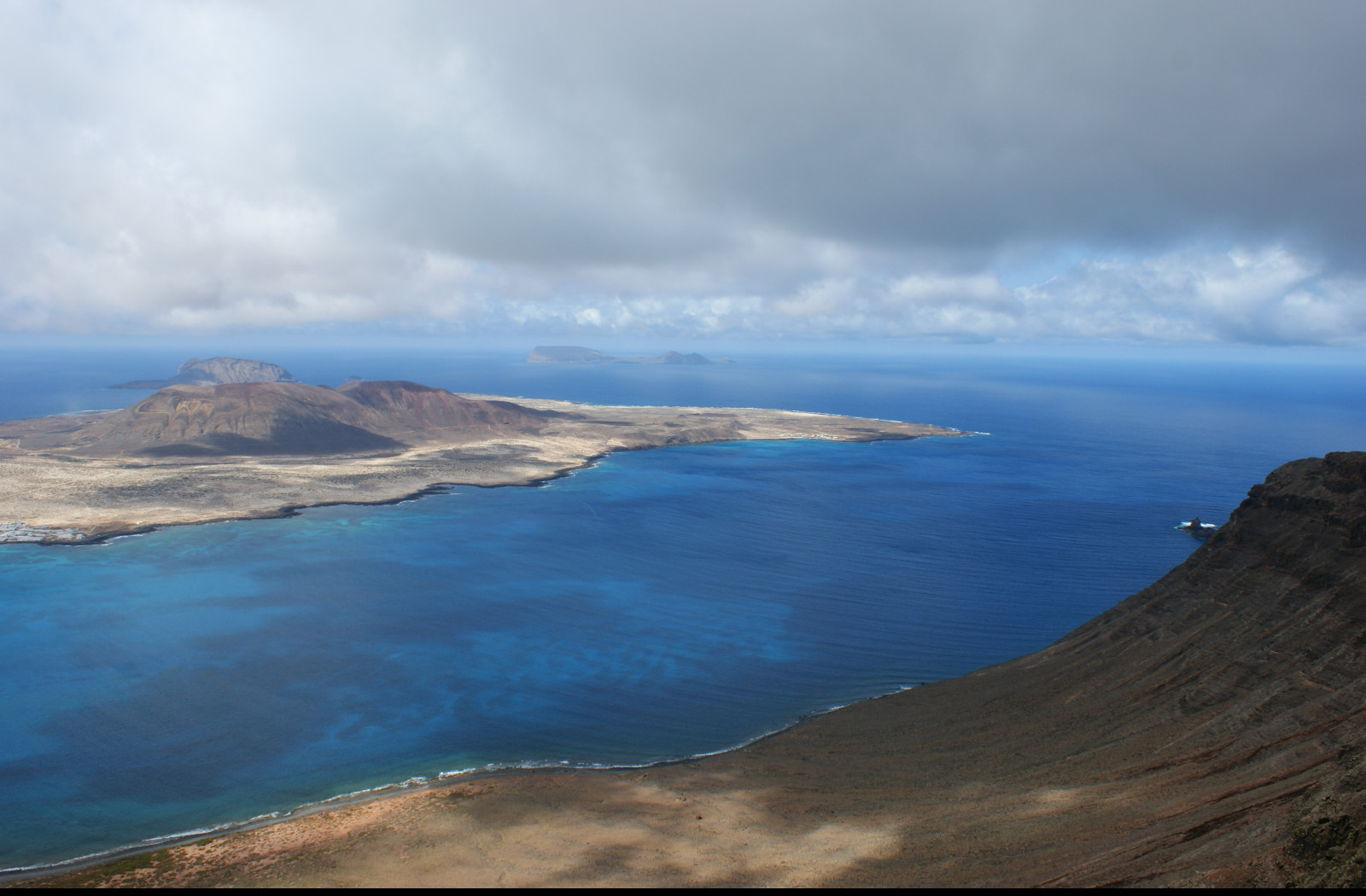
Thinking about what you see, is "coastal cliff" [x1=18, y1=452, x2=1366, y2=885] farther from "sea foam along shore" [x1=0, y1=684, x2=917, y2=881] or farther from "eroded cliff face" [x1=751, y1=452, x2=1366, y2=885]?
"sea foam along shore" [x1=0, y1=684, x2=917, y2=881]

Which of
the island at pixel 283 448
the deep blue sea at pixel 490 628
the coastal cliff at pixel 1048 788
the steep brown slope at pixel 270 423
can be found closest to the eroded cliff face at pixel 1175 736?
the coastal cliff at pixel 1048 788

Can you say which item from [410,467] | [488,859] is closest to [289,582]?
[488,859]

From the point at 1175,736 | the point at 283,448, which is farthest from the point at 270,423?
the point at 1175,736

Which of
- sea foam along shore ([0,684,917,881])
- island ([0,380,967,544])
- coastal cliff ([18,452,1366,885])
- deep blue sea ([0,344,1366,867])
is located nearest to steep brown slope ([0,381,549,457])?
island ([0,380,967,544])

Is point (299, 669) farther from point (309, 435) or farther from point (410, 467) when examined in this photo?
point (309, 435)

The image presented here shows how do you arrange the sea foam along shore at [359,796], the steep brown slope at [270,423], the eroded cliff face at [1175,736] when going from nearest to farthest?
the eroded cliff face at [1175,736]
the sea foam along shore at [359,796]
the steep brown slope at [270,423]

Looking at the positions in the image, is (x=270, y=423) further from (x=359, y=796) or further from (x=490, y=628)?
(x=359, y=796)

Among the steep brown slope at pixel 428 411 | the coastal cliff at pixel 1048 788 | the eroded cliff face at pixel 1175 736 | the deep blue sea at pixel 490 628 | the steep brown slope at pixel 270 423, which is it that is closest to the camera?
the eroded cliff face at pixel 1175 736

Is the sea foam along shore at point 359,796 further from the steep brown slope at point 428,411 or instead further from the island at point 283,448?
the steep brown slope at point 428,411
